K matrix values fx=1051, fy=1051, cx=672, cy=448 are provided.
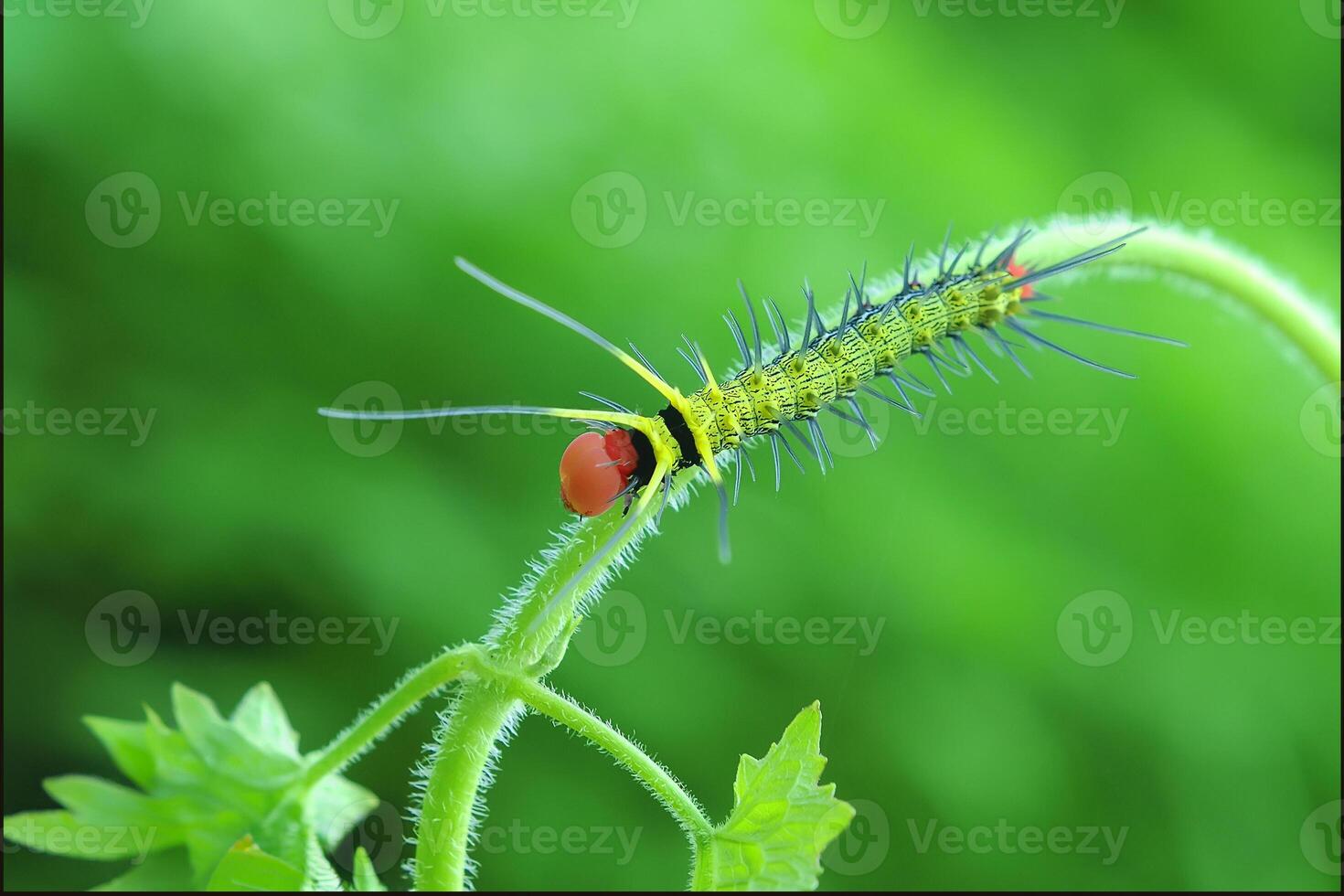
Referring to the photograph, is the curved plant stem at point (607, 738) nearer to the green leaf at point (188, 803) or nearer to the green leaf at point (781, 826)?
the green leaf at point (781, 826)

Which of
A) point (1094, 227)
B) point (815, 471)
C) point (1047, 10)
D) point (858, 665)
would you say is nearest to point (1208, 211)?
point (1047, 10)

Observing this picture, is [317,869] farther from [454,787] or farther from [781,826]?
[781,826]

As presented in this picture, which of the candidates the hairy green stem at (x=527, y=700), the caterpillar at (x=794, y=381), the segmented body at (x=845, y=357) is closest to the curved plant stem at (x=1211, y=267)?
the caterpillar at (x=794, y=381)

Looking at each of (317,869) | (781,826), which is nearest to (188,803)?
(317,869)

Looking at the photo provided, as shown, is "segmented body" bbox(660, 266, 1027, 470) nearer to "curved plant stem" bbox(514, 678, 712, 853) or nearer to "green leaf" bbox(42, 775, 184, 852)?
"curved plant stem" bbox(514, 678, 712, 853)

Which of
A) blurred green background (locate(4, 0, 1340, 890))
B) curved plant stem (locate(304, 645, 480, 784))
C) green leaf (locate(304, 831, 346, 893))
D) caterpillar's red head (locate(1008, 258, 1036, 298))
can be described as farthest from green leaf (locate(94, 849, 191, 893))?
caterpillar's red head (locate(1008, 258, 1036, 298))

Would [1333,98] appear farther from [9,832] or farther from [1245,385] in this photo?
[9,832]
